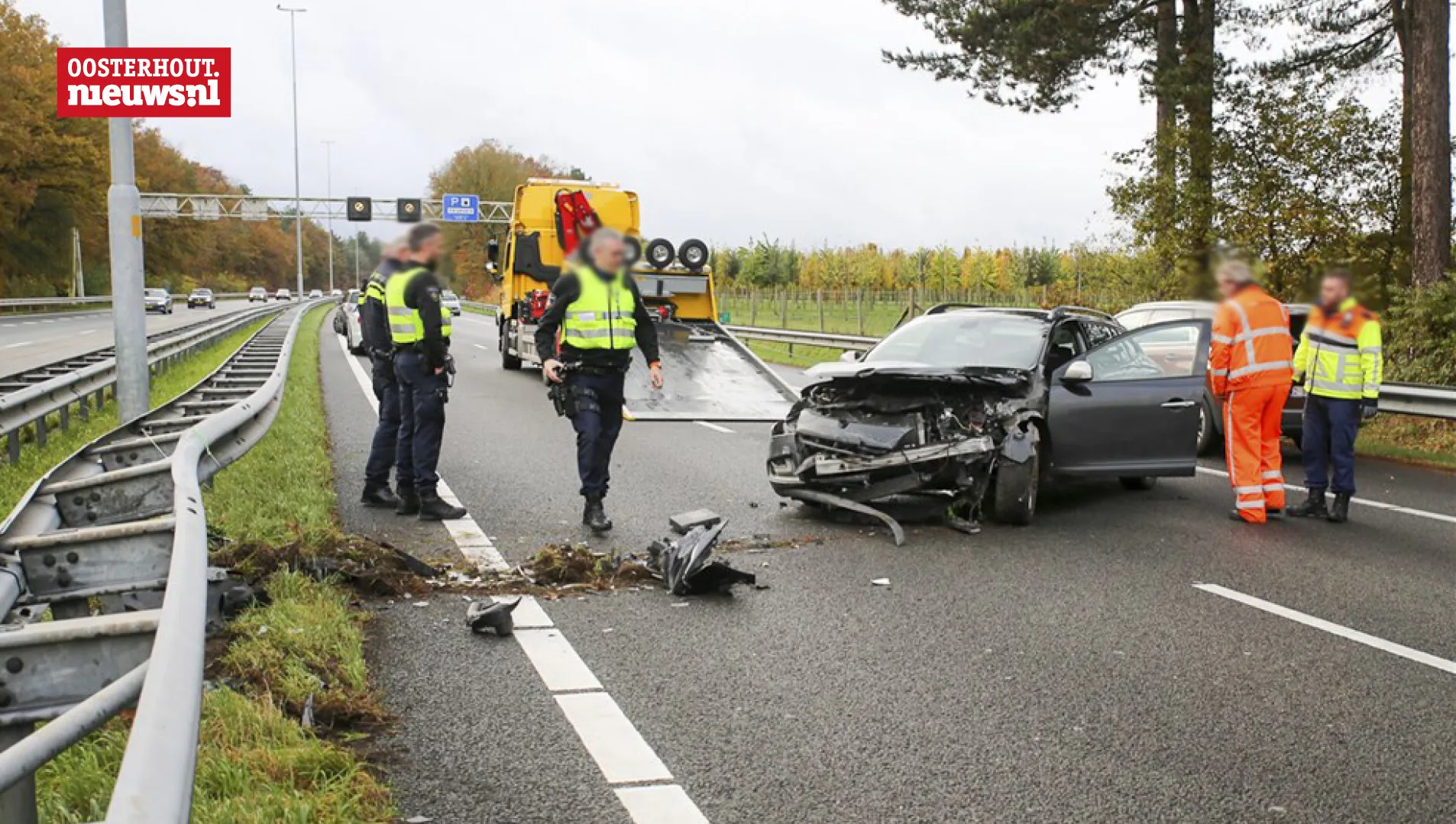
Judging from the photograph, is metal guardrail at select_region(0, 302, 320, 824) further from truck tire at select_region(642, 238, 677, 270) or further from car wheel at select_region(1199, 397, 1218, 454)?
truck tire at select_region(642, 238, 677, 270)

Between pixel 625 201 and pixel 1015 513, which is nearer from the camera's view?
pixel 1015 513

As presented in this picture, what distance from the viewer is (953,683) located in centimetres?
466

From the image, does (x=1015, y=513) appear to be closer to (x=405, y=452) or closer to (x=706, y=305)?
(x=405, y=452)

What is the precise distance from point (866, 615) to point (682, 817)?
241 cm

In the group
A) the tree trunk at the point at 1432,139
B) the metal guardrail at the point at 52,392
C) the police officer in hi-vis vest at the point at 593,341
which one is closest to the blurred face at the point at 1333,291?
the police officer in hi-vis vest at the point at 593,341

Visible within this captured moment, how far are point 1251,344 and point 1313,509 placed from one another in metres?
1.30

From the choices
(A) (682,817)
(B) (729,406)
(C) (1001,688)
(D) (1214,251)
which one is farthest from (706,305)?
(A) (682,817)

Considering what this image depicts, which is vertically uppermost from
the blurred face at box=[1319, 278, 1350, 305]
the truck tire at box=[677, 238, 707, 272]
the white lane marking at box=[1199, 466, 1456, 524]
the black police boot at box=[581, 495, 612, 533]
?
the truck tire at box=[677, 238, 707, 272]

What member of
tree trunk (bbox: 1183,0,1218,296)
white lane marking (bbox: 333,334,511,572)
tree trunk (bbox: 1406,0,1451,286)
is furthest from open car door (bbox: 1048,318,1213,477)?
tree trunk (bbox: 1183,0,1218,296)

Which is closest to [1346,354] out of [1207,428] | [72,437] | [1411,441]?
[1207,428]

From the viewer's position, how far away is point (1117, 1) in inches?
817

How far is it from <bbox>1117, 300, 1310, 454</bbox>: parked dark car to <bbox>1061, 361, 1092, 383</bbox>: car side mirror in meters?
2.91

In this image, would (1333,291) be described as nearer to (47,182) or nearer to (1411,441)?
(1411,441)

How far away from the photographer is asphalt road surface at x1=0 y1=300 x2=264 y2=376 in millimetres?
22562
